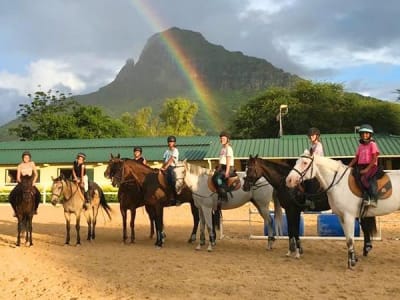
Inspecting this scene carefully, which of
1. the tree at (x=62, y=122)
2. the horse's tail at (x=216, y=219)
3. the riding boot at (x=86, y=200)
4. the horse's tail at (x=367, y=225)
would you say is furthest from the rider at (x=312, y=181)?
the tree at (x=62, y=122)

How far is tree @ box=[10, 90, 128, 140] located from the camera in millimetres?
50594

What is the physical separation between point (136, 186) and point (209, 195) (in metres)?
2.23

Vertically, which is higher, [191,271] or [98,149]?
[98,149]

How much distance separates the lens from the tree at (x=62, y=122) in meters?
50.6

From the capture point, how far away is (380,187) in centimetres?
855

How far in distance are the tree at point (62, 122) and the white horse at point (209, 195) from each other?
41.6m

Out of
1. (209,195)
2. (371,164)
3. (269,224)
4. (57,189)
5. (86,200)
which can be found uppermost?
(371,164)

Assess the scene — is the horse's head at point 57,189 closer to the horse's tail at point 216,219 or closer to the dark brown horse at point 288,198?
the horse's tail at point 216,219

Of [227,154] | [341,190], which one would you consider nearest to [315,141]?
[341,190]

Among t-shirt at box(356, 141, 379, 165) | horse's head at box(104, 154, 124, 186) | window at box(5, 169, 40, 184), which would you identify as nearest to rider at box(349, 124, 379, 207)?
t-shirt at box(356, 141, 379, 165)

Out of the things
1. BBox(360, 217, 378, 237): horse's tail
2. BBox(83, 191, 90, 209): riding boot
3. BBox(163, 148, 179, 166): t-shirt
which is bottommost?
BBox(360, 217, 378, 237): horse's tail

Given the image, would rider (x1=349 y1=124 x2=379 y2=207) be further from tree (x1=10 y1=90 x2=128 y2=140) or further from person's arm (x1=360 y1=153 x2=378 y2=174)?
tree (x1=10 y1=90 x2=128 y2=140)

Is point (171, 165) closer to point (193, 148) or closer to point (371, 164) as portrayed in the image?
point (371, 164)

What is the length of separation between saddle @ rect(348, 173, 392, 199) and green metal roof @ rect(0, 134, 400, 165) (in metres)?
20.3
